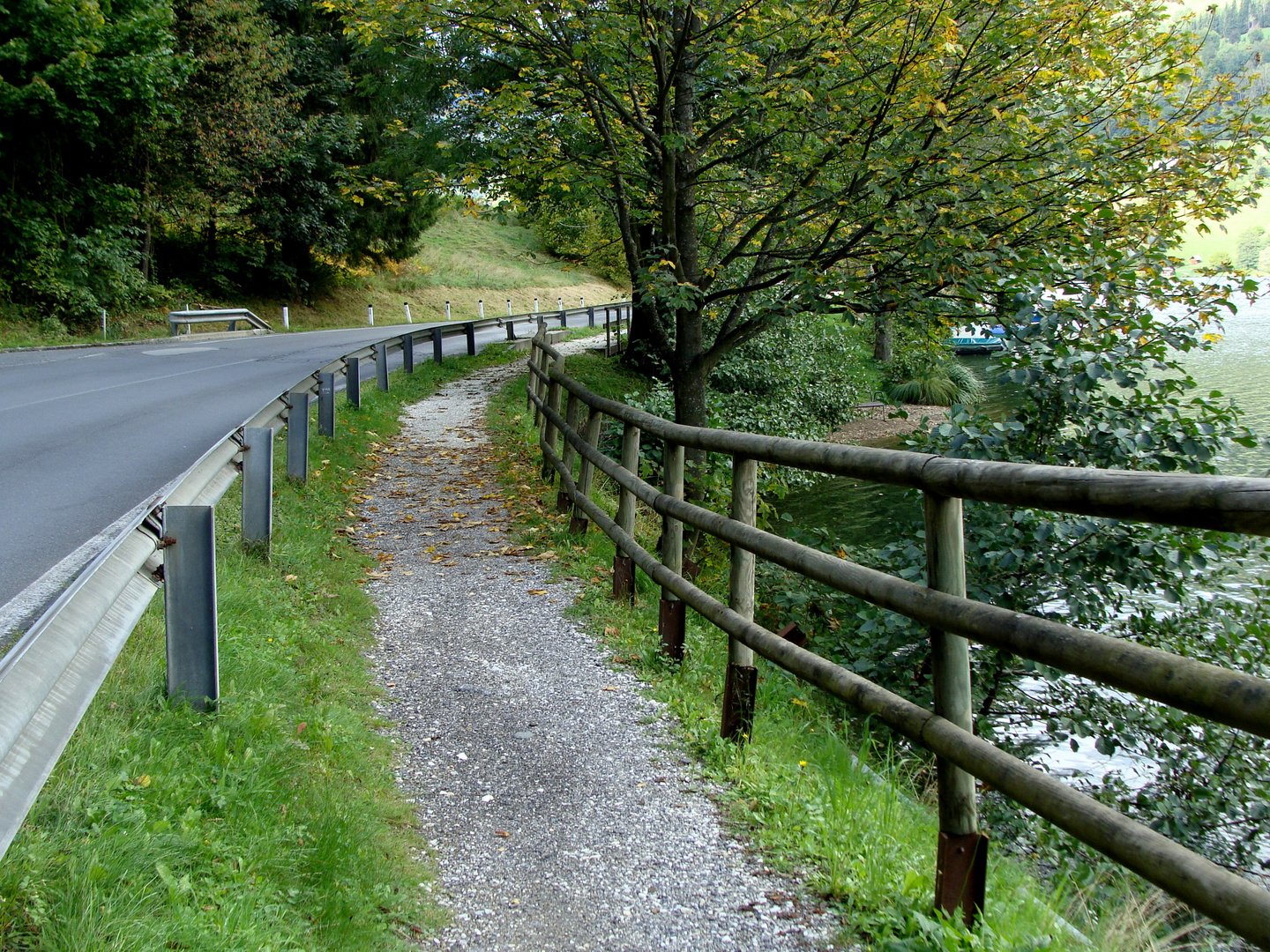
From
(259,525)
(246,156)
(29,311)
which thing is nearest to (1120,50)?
(259,525)

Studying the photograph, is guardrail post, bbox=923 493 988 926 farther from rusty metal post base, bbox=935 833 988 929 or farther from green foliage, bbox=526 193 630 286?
green foliage, bbox=526 193 630 286

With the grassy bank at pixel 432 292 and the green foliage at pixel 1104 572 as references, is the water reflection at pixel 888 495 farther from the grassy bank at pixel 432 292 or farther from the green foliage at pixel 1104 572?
the grassy bank at pixel 432 292

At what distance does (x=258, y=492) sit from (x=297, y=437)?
8.64 feet

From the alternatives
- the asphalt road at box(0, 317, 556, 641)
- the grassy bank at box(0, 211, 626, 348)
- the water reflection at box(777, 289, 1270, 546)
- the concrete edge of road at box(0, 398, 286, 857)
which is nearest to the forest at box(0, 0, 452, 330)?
the grassy bank at box(0, 211, 626, 348)

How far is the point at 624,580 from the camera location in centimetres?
643

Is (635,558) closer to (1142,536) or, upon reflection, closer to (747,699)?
(747,699)

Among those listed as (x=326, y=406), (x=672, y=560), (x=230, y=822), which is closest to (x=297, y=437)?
(x=326, y=406)

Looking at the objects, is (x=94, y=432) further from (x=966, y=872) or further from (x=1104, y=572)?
(x=966, y=872)

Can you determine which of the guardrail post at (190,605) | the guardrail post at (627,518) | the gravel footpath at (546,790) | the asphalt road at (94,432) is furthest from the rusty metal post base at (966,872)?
the asphalt road at (94,432)

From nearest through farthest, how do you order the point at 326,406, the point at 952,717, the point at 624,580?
the point at 952,717
the point at 624,580
the point at 326,406

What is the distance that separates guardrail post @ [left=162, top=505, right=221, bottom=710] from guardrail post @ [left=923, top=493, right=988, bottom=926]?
262 centimetres

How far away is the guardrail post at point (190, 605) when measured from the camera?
12.1ft

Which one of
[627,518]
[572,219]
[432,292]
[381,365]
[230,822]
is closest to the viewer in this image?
[230,822]

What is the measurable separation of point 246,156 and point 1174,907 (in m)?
33.0
